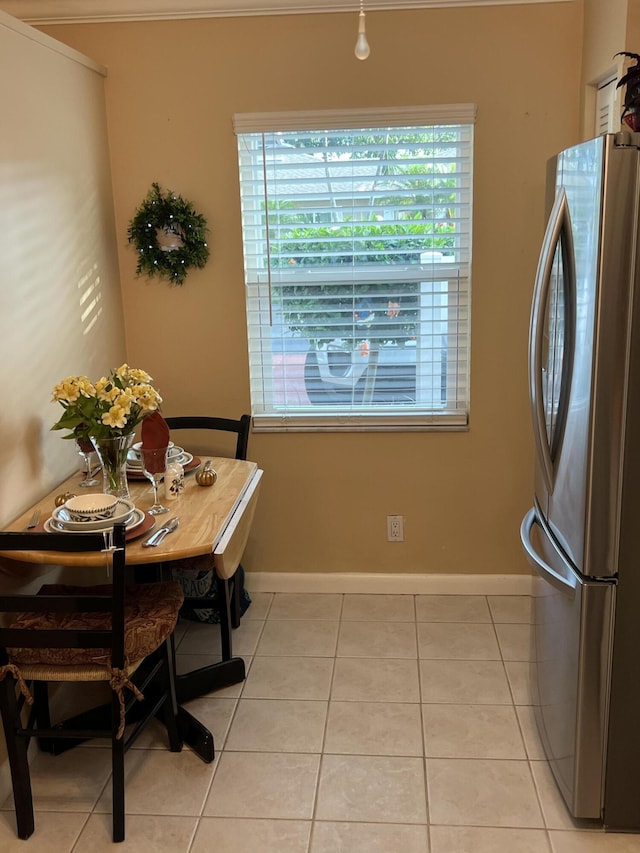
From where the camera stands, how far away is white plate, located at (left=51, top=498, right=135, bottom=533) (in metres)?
2.11

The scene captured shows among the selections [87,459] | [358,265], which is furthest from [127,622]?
[358,265]

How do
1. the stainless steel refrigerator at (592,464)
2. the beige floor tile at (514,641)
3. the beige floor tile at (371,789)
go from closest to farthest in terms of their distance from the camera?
the stainless steel refrigerator at (592,464)
the beige floor tile at (371,789)
the beige floor tile at (514,641)

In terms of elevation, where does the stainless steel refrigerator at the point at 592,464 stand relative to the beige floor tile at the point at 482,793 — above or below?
above

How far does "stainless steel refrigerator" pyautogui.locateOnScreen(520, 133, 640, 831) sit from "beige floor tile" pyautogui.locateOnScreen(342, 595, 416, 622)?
3.57 ft

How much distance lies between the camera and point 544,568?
206 centimetres

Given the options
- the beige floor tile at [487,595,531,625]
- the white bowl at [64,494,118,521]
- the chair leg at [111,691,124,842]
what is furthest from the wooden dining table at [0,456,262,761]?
the beige floor tile at [487,595,531,625]

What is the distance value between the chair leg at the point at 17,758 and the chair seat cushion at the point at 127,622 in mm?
104

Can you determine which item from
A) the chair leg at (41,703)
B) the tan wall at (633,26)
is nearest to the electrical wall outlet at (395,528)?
the chair leg at (41,703)

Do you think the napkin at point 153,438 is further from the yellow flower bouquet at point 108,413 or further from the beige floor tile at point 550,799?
the beige floor tile at point 550,799

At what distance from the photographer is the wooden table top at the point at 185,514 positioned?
2.04m

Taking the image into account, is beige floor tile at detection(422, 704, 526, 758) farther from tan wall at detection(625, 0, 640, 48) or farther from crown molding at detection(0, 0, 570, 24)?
crown molding at detection(0, 0, 570, 24)

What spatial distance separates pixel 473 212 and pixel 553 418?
1.35 m

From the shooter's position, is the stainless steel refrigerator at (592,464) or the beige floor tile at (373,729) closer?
the stainless steel refrigerator at (592,464)

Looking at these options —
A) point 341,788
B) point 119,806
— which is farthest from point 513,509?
point 119,806
